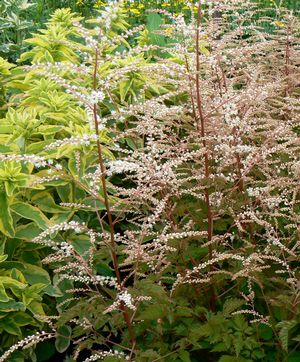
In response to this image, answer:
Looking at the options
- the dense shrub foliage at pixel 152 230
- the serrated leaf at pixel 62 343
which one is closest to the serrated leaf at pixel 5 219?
the dense shrub foliage at pixel 152 230

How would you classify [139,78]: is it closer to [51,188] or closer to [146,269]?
[51,188]

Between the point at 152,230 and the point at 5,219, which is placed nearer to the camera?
the point at 5,219

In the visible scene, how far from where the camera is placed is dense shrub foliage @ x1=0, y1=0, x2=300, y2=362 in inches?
89.5

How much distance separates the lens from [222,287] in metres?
2.80

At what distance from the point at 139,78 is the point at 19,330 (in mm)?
2038

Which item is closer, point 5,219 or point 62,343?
point 5,219

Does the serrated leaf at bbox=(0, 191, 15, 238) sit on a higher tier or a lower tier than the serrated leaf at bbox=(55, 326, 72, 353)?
higher

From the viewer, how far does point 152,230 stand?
2.96m

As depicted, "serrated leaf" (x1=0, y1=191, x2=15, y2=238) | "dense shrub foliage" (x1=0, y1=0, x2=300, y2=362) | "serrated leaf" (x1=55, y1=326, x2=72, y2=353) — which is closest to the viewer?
"dense shrub foliage" (x1=0, y1=0, x2=300, y2=362)

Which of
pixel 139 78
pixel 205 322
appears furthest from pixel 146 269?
pixel 139 78

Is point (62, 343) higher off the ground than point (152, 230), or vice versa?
point (152, 230)

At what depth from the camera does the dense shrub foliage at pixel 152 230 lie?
2.27 m

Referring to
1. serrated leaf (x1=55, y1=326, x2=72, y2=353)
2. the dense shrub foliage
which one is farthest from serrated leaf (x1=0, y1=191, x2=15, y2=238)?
serrated leaf (x1=55, y1=326, x2=72, y2=353)

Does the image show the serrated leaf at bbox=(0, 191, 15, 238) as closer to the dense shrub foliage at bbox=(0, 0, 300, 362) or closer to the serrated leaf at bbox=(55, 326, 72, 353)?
the dense shrub foliage at bbox=(0, 0, 300, 362)
